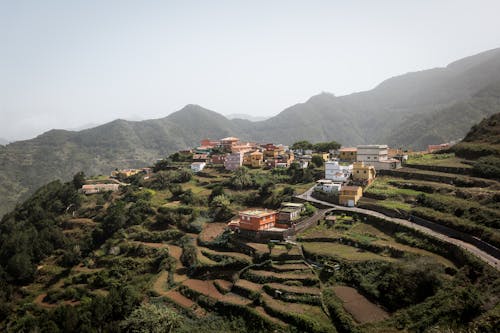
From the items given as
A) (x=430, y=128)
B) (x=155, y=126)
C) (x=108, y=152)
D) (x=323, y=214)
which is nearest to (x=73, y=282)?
(x=323, y=214)

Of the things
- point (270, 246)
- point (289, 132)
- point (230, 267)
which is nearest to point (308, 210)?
point (270, 246)

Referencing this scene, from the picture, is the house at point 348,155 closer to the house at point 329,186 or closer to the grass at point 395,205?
the house at point 329,186

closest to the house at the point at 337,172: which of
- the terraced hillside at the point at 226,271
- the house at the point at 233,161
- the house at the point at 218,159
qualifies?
the terraced hillside at the point at 226,271

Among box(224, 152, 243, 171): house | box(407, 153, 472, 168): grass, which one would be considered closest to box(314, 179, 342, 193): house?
box(407, 153, 472, 168): grass

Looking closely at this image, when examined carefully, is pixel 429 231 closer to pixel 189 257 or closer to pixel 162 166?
pixel 189 257

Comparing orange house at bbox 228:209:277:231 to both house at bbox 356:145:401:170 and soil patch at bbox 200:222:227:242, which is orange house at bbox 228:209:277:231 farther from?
house at bbox 356:145:401:170

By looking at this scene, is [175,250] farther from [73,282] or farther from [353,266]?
[353,266]
